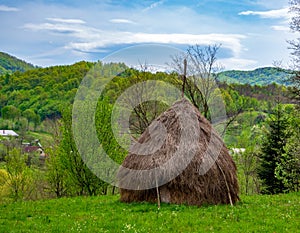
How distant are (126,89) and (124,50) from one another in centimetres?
1049

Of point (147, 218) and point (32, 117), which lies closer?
point (147, 218)

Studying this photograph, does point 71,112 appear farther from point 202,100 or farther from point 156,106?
point 202,100

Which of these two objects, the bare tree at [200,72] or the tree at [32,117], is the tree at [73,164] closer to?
the bare tree at [200,72]

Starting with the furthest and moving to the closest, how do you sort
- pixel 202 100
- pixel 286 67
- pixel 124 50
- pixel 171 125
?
pixel 202 100, pixel 124 50, pixel 286 67, pixel 171 125

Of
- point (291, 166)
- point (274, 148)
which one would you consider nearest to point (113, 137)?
point (274, 148)

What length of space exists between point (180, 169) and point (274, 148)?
1722cm

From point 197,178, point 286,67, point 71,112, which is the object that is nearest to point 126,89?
point 71,112

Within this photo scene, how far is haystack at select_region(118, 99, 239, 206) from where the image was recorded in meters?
16.9

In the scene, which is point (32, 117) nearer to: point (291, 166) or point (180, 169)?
point (291, 166)

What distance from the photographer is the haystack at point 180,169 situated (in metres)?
16.9

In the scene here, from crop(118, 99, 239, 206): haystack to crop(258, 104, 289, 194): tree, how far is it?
14572mm

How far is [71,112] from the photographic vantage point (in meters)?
32.2

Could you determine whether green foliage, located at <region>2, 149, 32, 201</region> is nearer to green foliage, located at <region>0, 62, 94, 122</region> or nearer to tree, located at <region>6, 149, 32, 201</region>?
tree, located at <region>6, 149, 32, 201</region>

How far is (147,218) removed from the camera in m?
13.7
